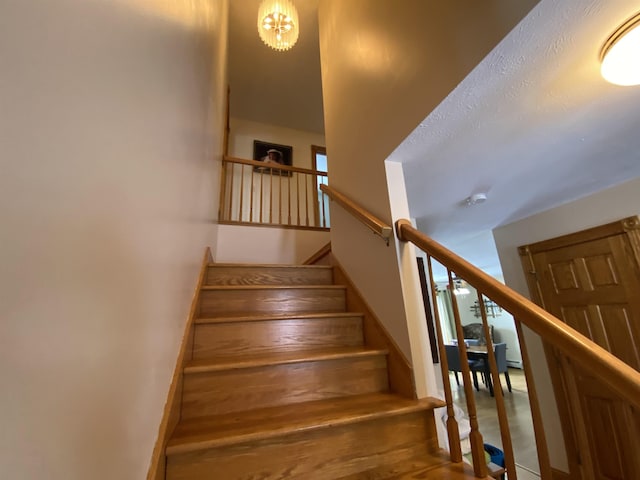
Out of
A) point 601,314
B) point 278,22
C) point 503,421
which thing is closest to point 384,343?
point 503,421

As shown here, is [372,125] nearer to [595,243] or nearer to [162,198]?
[162,198]

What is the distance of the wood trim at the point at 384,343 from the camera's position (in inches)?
50.5

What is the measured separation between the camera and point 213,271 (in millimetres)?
2000

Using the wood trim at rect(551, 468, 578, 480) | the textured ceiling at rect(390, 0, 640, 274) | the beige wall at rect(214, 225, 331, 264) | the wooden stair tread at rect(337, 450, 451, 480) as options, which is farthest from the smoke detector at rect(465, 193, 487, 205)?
the wood trim at rect(551, 468, 578, 480)

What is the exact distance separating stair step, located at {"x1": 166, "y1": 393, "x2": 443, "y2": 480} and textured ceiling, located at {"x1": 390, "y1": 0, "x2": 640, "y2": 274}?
1.19 metres

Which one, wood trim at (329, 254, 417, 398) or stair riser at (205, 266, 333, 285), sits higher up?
stair riser at (205, 266, 333, 285)

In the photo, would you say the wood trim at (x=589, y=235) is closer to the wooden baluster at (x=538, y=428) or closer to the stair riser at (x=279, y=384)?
the wooden baluster at (x=538, y=428)

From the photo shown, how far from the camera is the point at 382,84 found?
149cm

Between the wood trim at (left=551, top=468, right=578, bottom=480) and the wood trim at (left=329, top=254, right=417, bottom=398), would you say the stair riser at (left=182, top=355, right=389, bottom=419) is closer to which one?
the wood trim at (left=329, top=254, right=417, bottom=398)

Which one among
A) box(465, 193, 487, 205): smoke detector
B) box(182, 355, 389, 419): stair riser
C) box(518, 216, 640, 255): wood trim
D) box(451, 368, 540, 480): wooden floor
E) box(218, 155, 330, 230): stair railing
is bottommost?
box(451, 368, 540, 480): wooden floor

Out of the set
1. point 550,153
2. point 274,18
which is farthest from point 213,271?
point 274,18

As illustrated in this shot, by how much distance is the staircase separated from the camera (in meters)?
0.95

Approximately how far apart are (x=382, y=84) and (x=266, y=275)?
1.45 metres

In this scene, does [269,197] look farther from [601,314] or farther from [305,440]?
[601,314]
